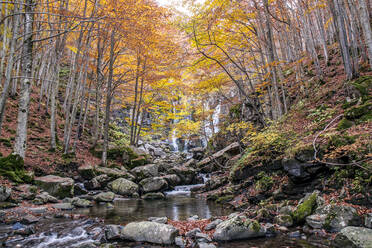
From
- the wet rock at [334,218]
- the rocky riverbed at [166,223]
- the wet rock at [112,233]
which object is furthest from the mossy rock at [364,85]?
the wet rock at [112,233]

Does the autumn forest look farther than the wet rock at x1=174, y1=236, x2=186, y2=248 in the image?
Yes

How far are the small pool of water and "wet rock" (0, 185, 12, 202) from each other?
1881 millimetres

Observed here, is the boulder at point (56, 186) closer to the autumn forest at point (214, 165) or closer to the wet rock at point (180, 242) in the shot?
the autumn forest at point (214, 165)

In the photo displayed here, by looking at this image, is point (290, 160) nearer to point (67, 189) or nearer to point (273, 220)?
point (273, 220)

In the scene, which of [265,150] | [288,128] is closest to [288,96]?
[288,128]

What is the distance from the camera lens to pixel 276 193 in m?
6.63

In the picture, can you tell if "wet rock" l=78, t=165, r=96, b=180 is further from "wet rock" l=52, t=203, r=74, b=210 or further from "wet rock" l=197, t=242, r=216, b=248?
"wet rock" l=197, t=242, r=216, b=248

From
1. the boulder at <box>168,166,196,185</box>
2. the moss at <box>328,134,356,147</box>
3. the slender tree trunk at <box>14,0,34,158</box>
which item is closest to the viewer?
the moss at <box>328,134,356,147</box>

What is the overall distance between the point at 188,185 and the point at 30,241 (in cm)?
991

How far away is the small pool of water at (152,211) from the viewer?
6.51 metres

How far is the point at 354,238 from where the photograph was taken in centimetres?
358

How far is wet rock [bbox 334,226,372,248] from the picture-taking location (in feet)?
11.3

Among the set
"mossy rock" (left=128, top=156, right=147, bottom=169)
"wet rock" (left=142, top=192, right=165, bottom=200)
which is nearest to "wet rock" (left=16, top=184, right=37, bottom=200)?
"wet rock" (left=142, top=192, right=165, bottom=200)

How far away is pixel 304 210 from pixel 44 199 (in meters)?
7.72
